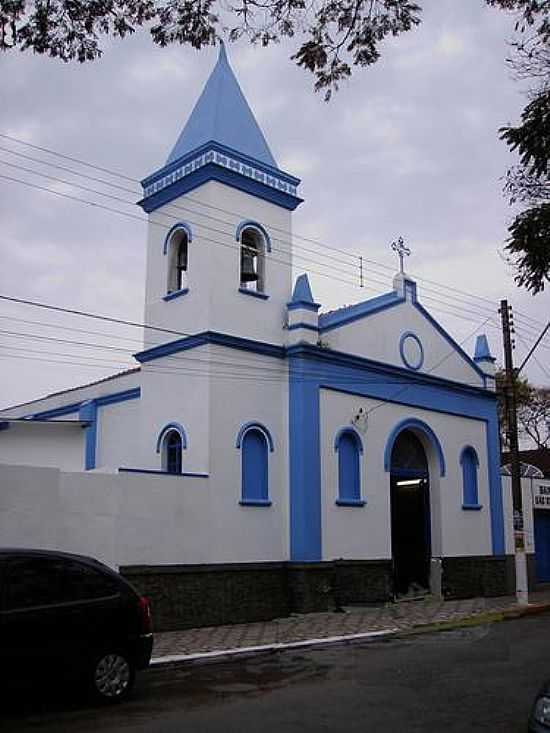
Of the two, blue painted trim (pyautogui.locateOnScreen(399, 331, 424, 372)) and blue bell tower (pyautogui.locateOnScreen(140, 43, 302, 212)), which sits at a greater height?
blue bell tower (pyautogui.locateOnScreen(140, 43, 302, 212))

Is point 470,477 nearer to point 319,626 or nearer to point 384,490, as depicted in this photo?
point 384,490

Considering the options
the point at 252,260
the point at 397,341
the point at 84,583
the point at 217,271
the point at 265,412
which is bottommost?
the point at 84,583

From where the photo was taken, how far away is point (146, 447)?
17.7 m

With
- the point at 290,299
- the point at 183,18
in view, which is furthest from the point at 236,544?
the point at 183,18

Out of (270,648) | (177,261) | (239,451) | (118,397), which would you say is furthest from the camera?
(118,397)

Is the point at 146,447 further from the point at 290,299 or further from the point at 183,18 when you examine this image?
the point at 183,18

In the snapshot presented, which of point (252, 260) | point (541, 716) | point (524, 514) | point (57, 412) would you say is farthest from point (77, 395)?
point (541, 716)

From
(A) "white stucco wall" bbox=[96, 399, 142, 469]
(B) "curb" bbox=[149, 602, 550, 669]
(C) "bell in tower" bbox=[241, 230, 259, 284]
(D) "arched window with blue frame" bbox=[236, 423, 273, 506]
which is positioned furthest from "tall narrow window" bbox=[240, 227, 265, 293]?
(B) "curb" bbox=[149, 602, 550, 669]

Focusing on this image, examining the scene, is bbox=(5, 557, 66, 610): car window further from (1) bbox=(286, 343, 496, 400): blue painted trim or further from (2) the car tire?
(1) bbox=(286, 343, 496, 400): blue painted trim

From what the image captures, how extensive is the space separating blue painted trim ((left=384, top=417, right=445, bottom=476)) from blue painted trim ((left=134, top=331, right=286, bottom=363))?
3688mm

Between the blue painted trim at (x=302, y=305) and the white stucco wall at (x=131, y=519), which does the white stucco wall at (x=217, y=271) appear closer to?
the blue painted trim at (x=302, y=305)

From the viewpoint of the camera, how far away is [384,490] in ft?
64.0

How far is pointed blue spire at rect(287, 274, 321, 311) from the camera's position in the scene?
717 inches

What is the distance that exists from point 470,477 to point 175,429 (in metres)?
9.12
